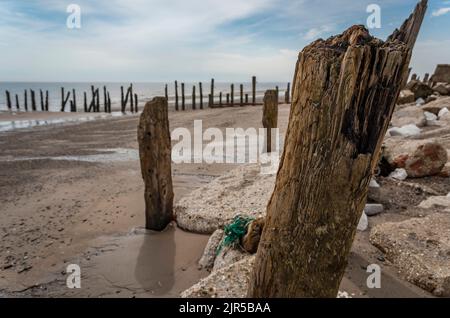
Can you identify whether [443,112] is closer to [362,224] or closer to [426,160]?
[426,160]

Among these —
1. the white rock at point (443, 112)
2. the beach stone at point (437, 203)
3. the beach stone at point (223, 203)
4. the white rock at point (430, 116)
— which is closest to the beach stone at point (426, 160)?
the beach stone at point (437, 203)

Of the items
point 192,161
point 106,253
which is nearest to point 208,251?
point 106,253

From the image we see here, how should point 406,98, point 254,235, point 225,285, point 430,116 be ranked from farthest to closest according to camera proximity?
point 406,98
point 430,116
point 254,235
point 225,285

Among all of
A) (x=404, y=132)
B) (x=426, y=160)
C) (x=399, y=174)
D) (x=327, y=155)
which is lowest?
(x=399, y=174)

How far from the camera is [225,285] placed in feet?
9.20

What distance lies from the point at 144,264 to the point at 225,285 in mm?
1745

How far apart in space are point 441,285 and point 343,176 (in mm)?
2010

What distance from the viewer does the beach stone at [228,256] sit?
11.5ft

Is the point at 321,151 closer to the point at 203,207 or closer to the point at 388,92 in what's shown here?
the point at 388,92

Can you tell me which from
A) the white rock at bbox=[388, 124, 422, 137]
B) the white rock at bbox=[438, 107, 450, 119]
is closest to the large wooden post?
the white rock at bbox=[388, 124, 422, 137]

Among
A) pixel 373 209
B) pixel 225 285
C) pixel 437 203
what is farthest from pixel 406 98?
pixel 225 285

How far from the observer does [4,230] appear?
18.1 ft

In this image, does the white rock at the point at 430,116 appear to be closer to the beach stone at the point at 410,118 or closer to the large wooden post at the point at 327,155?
the beach stone at the point at 410,118

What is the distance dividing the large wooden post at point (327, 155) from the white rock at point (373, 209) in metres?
2.86
